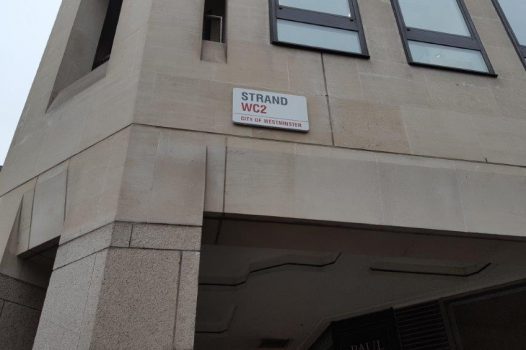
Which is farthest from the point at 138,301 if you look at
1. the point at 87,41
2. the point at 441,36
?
the point at 441,36

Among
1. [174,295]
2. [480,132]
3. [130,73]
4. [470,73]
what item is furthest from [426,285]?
[130,73]

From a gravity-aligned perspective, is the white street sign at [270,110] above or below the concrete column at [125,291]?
above

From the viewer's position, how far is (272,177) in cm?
565

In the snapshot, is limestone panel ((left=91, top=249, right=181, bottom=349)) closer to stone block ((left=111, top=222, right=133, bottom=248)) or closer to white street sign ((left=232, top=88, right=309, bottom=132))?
stone block ((left=111, top=222, right=133, bottom=248))

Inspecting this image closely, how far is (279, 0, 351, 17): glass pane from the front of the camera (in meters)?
7.71

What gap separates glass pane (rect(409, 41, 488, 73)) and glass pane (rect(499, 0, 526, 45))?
4.46ft

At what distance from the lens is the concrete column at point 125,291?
A: 437cm

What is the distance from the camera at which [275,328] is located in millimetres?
9711

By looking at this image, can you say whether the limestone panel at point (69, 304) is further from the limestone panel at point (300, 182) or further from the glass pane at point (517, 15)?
the glass pane at point (517, 15)

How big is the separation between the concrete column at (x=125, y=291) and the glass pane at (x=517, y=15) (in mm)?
7465

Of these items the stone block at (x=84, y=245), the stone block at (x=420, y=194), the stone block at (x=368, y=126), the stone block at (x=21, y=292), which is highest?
the stone block at (x=368, y=126)

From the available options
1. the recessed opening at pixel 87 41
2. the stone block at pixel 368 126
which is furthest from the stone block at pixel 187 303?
the recessed opening at pixel 87 41

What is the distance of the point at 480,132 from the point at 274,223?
3.62 metres

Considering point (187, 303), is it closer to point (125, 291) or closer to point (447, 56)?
point (125, 291)
